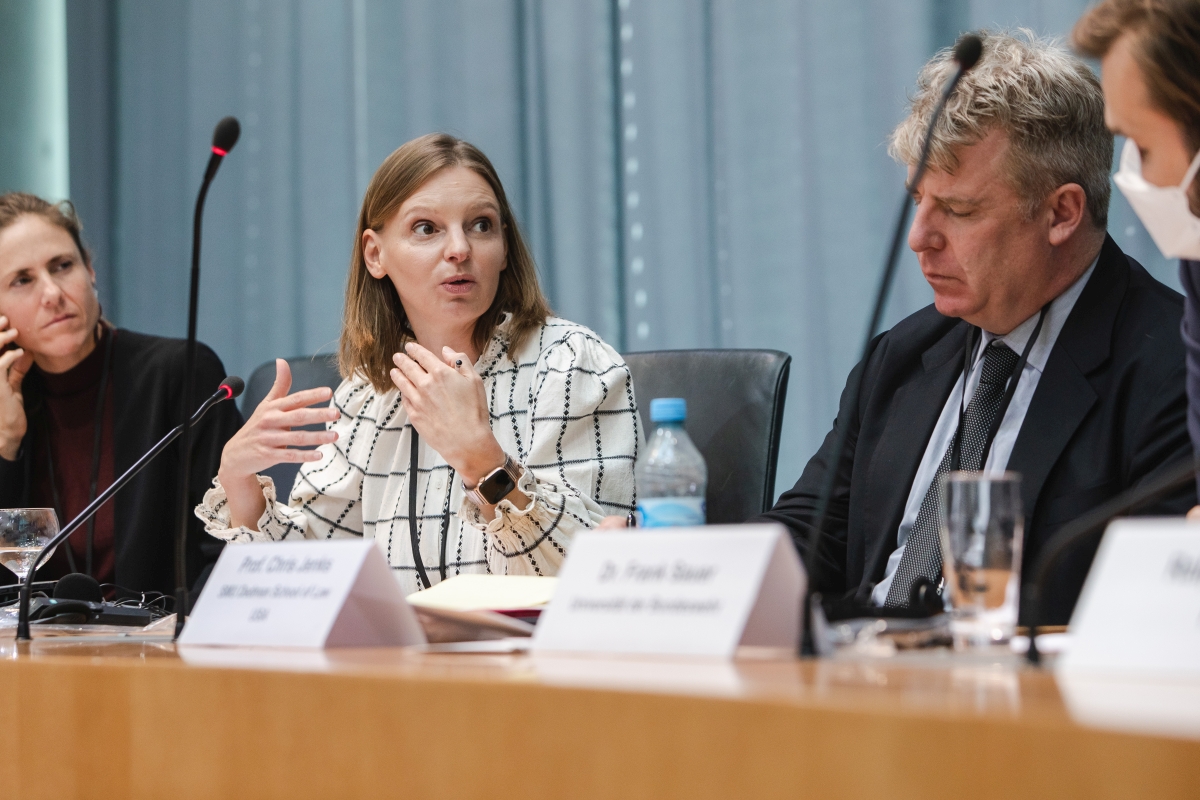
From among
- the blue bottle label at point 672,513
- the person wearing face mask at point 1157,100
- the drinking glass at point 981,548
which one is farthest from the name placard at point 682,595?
the person wearing face mask at point 1157,100

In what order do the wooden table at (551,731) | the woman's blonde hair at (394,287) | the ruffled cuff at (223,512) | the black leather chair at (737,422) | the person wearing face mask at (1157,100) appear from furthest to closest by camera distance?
the woman's blonde hair at (394,287)
the ruffled cuff at (223,512)
the black leather chair at (737,422)
the person wearing face mask at (1157,100)
the wooden table at (551,731)

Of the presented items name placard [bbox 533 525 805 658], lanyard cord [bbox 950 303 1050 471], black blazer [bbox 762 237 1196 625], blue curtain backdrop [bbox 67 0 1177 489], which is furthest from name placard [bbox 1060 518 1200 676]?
blue curtain backdrop [bbox 67 0 1177 489]

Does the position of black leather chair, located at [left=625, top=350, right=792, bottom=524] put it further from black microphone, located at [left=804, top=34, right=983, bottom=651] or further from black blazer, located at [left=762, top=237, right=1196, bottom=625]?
black microphone, located at [left=804, top=34, right=983, bottom=651]

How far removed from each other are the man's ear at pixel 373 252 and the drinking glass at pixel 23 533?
0.76 metres

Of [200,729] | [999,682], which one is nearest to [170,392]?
[200,729]

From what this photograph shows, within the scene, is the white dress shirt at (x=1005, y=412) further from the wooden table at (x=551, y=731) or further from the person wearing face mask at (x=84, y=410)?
the person wearing face mask at (x=84, y=410)

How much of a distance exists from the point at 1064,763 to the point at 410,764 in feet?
1.17

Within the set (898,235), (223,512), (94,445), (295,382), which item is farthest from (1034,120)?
(94,445)

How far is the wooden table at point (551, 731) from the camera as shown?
47 cm

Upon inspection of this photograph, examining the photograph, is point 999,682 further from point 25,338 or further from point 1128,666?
point 25,338

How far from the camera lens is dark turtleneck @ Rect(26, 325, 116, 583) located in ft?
7.97

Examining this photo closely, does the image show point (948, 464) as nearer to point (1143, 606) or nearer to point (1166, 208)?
point (1166, 208)

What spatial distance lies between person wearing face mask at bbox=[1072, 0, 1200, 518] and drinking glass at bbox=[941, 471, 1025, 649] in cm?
38

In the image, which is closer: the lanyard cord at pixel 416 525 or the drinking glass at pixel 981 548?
the drinking glass at pixel 981 548
